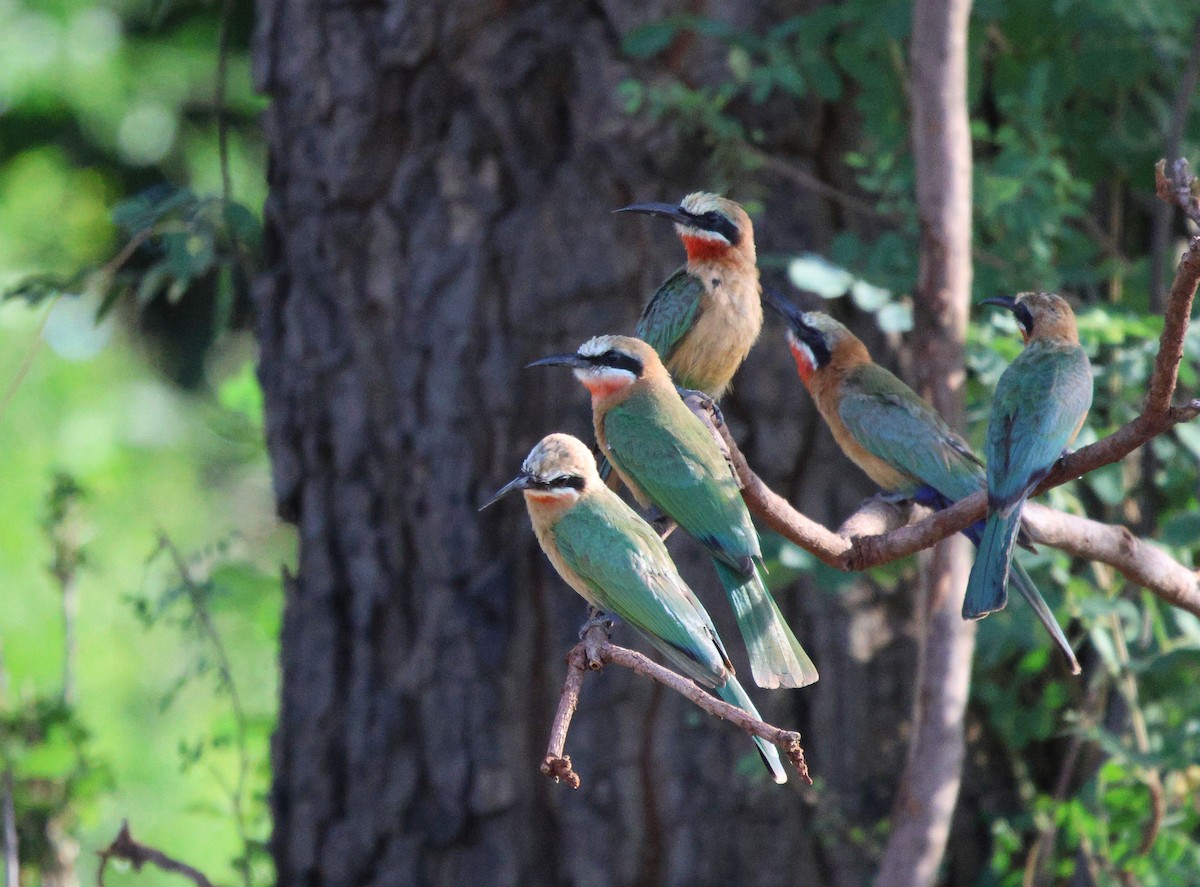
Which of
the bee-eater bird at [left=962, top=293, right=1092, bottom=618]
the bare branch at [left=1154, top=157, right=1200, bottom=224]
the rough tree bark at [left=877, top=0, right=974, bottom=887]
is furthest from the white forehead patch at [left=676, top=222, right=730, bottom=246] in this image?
the bare branch at [left=1154, top=157, right=1200, bottom=224]

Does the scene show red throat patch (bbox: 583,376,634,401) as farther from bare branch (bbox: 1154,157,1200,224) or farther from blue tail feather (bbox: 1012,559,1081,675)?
bare branch (bbox: 1154,157,1200,224)

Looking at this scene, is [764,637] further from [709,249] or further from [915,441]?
[709,249]

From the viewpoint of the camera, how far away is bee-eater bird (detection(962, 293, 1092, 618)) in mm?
1889

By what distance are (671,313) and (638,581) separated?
0.87 metres

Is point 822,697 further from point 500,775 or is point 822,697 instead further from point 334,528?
point 334,528

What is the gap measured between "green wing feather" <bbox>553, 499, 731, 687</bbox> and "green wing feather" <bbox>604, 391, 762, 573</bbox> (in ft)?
0.21

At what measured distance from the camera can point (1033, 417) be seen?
6.66 ft

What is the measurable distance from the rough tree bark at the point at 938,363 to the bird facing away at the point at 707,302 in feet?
1.15

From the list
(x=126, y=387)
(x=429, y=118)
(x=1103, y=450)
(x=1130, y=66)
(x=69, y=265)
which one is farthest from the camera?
(x=126, y=387)

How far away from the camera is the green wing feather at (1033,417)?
1.96 m

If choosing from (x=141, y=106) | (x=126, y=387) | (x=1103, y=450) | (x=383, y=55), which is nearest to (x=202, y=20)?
(x=141, y=106)

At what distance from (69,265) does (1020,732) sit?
5257mm

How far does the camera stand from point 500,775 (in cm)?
329

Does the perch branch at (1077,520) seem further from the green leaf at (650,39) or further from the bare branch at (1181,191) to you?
the green leaf at (650,39)
